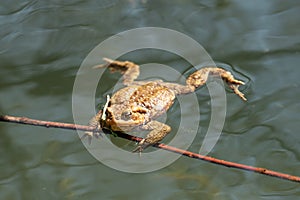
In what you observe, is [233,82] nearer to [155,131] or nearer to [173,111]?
[173,111]

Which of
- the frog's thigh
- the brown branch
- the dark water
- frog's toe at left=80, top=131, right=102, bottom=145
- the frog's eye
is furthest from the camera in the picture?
the dark water

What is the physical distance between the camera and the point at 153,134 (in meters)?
3.79

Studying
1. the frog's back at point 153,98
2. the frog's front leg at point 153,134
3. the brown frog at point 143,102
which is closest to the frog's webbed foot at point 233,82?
the brown frog at point 143,102

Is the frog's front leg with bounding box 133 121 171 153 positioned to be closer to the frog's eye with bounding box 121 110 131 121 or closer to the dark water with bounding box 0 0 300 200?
the frog's eye with bounding box 121 110 131 121

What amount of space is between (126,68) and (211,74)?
83 centimetres

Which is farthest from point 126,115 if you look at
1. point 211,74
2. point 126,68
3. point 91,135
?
point 211,74

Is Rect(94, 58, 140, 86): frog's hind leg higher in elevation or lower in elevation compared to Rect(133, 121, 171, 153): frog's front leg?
higher

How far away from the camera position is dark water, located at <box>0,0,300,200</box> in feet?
13.5

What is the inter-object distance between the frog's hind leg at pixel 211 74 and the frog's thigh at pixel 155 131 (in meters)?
0.79

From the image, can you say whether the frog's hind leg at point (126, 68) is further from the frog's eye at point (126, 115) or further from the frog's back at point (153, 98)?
the frog's eye at point (126, 115)

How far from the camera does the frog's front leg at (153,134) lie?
3740mm

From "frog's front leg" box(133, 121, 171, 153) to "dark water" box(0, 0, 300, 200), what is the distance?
468 millimetres

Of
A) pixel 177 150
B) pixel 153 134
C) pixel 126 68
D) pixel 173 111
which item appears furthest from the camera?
pixel 126 68

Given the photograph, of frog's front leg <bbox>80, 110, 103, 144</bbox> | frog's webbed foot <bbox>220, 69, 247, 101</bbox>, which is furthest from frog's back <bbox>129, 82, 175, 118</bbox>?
frog's webbed foot <bbox>220, 69, 247, 101</bbox>
